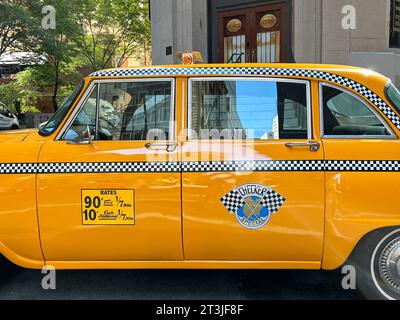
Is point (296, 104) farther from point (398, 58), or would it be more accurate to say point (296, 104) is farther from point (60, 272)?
point (398, 58)

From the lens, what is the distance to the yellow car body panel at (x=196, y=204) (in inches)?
119

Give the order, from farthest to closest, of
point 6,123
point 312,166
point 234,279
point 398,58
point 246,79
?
point 6,123, point 398,58, point 234,279, point 246,79, point 312,166

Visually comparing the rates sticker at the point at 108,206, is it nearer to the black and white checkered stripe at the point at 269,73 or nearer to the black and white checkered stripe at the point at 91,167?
the black and white checkered stripe at the point at 91,167

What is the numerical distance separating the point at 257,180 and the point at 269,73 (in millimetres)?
871

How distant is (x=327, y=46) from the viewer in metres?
11.4

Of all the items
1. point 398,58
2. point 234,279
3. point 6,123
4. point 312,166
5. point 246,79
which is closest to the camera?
point 312,166

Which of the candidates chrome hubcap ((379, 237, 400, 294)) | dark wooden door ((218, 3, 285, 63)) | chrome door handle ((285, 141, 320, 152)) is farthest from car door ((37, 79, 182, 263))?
dark wooden door ((218, 3, 285, 63))

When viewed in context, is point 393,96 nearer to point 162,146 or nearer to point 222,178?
point 222,178

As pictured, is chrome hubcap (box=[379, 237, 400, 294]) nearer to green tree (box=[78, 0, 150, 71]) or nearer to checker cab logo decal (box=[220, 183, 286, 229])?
checker cab logo decal (box=[220, 183, 286, 229])

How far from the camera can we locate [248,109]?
3213mm

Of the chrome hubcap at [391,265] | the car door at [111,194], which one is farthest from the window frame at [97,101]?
the chrome hubcap at [391,265]
